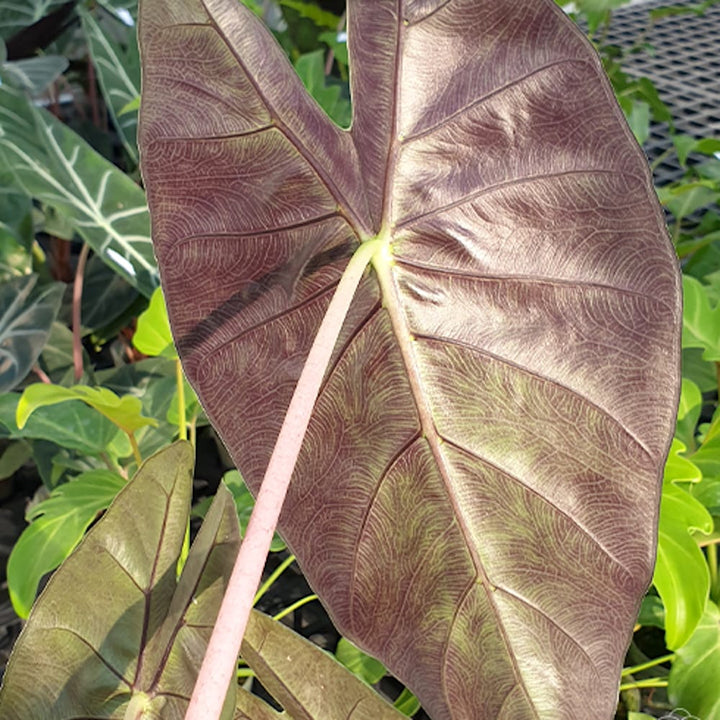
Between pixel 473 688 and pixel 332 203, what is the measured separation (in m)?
0.30

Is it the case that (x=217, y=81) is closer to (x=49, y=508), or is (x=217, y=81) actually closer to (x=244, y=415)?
(x=244, y=415)

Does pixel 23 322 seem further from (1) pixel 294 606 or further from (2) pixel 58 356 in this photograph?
(1) pixel 294 606

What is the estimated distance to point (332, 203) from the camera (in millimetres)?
522

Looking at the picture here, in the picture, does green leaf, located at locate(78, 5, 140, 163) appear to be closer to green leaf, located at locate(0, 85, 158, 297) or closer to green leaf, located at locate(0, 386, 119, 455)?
green leaf, located at locate(0, 85, 158, 297)

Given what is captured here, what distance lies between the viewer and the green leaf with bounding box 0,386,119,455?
0.88 m

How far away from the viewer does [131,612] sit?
522mm

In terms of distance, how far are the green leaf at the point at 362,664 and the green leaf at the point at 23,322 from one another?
0.47 m

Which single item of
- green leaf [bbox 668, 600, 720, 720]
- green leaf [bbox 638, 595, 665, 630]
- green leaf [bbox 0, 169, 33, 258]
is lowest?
green leaf [bbox 638, 595, 665, 630]

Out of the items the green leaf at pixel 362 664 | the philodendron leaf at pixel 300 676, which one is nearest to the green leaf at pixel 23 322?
the green leaf at pixel 362 664

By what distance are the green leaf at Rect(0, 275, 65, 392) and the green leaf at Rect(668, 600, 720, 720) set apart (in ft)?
2.39

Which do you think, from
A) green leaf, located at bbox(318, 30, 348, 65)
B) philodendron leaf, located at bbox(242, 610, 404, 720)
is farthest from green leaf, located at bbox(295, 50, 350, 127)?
philodendron leaf, located at bbox(242, 610, 404, 720)

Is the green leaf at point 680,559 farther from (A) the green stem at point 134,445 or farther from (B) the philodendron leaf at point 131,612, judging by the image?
(A) the green stem at point 134,445

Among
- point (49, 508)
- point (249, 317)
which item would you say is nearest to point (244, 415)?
point (249, 317)

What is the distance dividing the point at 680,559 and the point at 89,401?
486mm
